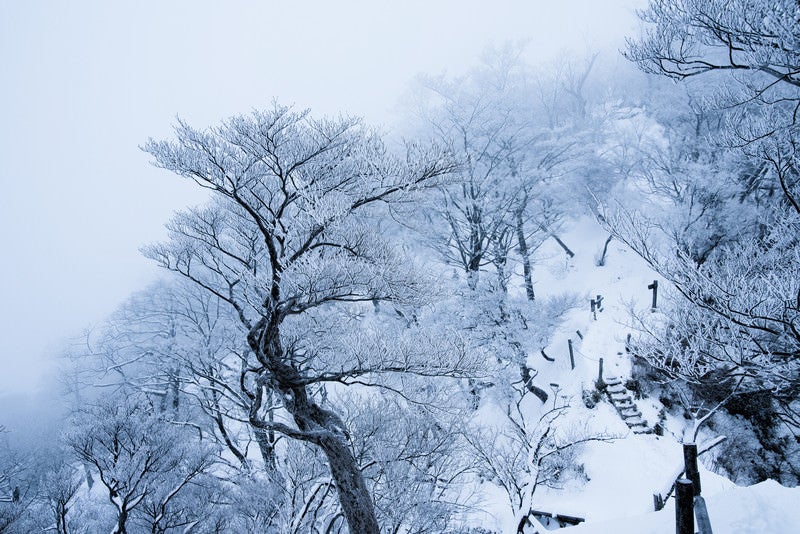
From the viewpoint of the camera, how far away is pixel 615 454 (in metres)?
8.64

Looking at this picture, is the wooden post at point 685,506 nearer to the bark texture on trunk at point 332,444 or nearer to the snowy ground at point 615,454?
the snowy ground at point 615,454

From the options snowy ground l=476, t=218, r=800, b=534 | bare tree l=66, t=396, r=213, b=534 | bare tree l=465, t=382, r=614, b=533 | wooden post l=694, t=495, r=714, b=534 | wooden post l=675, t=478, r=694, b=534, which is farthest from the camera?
bare tree l=66, t=396, r=213, b=534

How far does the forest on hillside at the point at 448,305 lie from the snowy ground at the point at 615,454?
24 cm

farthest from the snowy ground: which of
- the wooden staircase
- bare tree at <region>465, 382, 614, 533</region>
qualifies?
bare tree at <region>465, 382, 614, 533</region>

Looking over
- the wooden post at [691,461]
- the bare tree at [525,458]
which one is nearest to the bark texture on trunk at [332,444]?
the bare tree at [525,458]

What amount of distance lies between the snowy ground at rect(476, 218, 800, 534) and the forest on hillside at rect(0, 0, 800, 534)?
0.78 ft

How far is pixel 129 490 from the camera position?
7766 millimetres

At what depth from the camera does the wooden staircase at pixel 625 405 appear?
8984 millimetres

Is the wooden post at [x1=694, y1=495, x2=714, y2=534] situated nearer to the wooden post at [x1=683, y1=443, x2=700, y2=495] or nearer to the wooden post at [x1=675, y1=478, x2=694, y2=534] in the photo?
the wooden post at [x1=675, y1=478, x2=694, y2=534]

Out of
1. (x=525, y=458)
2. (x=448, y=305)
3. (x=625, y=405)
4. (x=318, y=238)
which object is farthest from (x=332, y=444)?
(x=625, y=405)

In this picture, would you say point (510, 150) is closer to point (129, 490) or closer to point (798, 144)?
point (798, 144)

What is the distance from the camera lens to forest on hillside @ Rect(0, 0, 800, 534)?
3.90 meters

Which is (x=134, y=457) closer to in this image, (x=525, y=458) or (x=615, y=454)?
(x=525, y=458)

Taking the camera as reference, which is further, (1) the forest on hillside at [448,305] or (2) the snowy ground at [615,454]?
(2) the snowy ground at [615,454]
